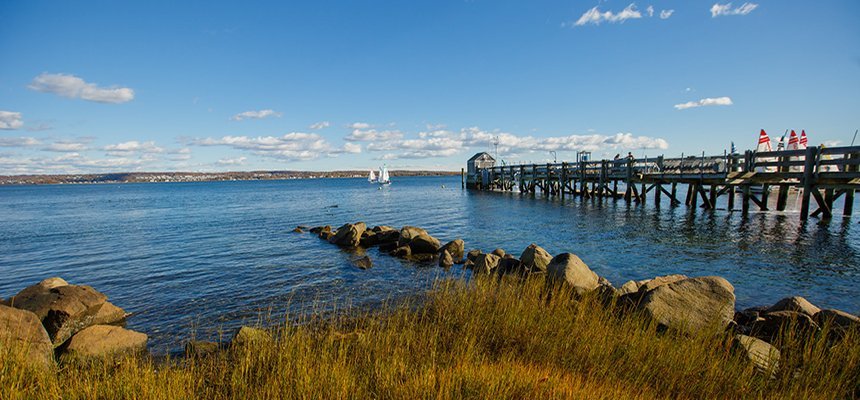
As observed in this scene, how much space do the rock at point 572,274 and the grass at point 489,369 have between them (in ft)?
6.98

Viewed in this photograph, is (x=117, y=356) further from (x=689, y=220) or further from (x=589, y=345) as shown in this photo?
(x=689, y=220)

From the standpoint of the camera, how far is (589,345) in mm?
5094

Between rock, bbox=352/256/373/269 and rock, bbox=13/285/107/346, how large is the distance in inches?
290

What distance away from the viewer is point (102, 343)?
23.4ft

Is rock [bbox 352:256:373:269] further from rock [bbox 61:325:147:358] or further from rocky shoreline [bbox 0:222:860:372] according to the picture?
rock [bbox 61:325:147:358]

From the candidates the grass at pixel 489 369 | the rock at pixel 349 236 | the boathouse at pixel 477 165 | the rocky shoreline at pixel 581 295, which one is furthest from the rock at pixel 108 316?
the boathouse at pixel 477 165

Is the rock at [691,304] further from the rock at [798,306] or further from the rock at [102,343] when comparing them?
the rock at [102,343]

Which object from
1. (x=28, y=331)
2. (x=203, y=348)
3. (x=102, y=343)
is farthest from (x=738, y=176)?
(x=28, y=331)

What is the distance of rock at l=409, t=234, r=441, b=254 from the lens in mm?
16531

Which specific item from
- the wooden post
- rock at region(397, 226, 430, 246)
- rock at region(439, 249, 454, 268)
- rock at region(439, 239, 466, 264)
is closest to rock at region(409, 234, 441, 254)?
rock at region(397, 226, 430, 246)

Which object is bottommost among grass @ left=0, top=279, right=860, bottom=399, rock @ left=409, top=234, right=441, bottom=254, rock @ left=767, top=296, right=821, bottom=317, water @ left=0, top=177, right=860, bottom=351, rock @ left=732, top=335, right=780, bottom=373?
water @ left=0, top=177, right=860, bottom=351

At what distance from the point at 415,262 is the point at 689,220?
1811 centimetres

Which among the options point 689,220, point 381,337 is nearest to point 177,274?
point 381,337

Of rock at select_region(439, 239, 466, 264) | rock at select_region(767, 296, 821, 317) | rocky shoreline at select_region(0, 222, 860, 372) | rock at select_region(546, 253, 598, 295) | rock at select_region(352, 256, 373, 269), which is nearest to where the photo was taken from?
rocky shoreline at select_region(0, 222, 860, 372)
